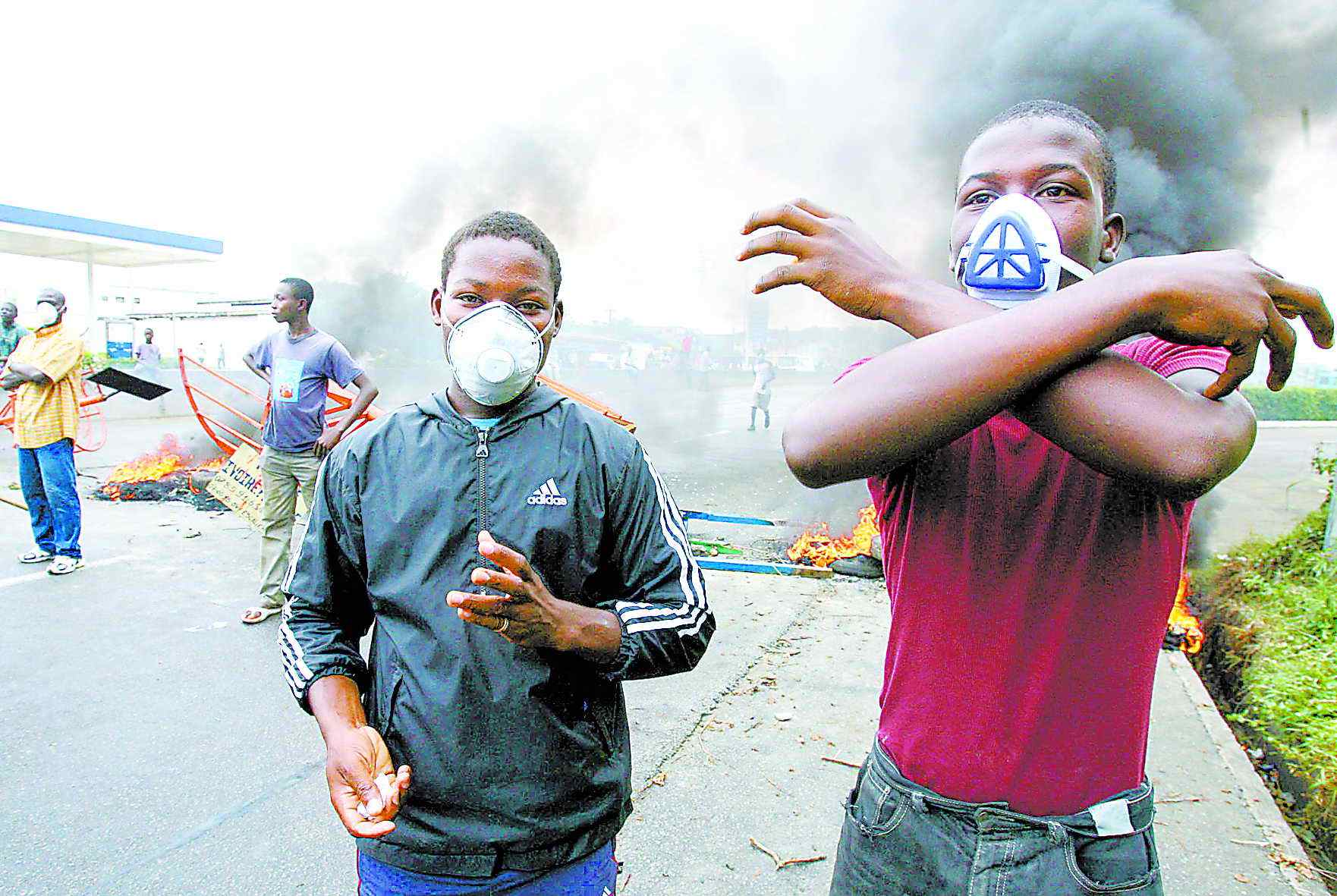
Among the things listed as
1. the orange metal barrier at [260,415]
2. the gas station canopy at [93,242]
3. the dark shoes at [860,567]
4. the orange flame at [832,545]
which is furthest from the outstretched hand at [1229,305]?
Answer: the gas station canopy at [93,242]

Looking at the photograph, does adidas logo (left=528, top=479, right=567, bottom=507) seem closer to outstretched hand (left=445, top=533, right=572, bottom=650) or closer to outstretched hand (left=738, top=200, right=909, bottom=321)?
outstretched hand (left=445, top=533, right=572, bottom=650)

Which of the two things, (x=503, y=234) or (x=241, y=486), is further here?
(x=241, y=486)

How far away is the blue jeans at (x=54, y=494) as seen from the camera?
17.9 feet

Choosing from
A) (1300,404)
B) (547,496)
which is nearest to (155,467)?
(547,496)

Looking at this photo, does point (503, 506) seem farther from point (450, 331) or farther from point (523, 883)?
point (523, 883)

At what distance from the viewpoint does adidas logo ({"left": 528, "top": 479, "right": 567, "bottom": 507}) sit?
143 cm

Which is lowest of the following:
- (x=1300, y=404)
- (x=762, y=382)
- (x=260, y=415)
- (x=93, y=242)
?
(x=1300, y=404)

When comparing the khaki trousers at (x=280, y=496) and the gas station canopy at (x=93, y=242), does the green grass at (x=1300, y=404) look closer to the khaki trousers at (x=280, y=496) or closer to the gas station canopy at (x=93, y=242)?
the khaki trousers at (x=280, y=496)

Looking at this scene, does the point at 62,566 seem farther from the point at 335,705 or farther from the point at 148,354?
the point at 148,354

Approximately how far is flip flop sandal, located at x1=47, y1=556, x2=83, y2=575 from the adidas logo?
228 inches

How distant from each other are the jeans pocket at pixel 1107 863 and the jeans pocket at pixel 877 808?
0.22m

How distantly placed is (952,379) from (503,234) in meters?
1.00

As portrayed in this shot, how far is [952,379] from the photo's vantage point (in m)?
0.89

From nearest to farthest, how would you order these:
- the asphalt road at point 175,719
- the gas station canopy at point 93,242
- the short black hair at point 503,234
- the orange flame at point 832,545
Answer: the short black hair at point 503,234
the asphalt road at point 175,719
the orange flame at point 832,545
the gas station canopy at point 93,242
